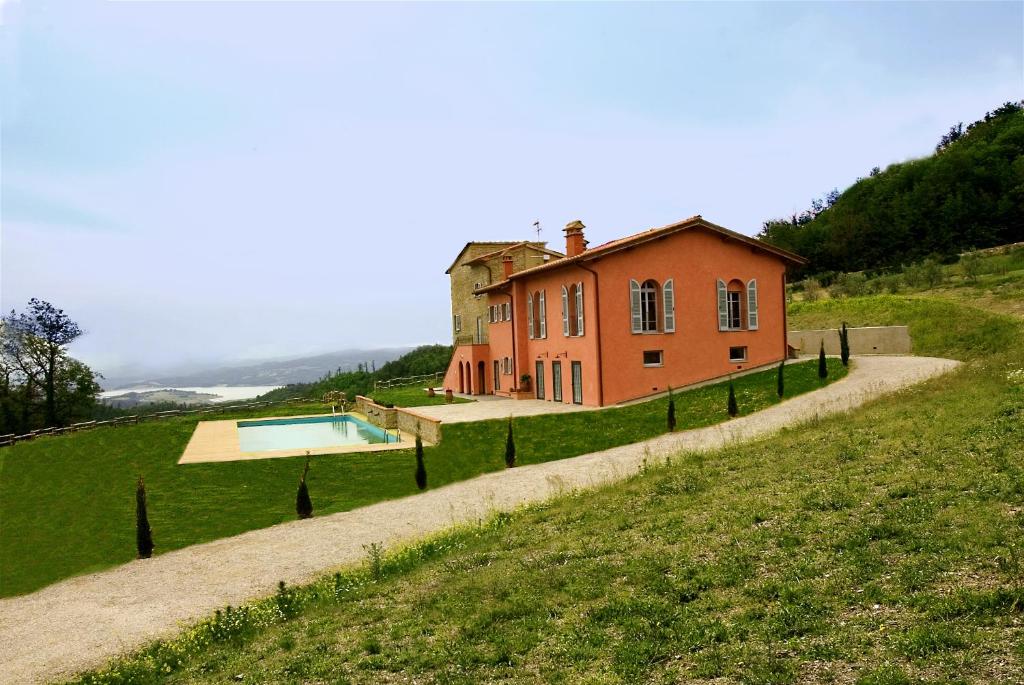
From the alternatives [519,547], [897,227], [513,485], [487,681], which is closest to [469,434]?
[513,485]

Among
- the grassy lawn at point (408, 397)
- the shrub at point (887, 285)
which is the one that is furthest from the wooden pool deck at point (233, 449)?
the shrub at point (887, 285)

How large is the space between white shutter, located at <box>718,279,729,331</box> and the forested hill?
36609 mm

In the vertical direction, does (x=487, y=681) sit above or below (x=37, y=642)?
above

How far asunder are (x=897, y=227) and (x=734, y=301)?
139ft

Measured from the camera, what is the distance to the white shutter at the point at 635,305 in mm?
27766

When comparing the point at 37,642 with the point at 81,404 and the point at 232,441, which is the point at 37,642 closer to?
the point at 232,441

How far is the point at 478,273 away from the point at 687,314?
2241 cm

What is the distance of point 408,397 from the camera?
42594 millimetres

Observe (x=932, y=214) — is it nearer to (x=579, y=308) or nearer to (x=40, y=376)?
(x=579, y=308)

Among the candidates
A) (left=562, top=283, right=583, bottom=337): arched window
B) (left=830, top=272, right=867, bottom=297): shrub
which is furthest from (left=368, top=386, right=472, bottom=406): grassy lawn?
(left=830, top=272, right=867, bottom=297): shrub

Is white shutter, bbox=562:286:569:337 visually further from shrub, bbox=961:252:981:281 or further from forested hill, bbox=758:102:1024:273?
forested hill, bbox=758:102:1024:273

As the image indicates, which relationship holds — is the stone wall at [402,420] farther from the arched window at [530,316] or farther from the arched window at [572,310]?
the arched window at [530,316]

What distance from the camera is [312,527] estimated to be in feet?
52.3

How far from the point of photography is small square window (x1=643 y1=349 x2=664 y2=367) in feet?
92.2
